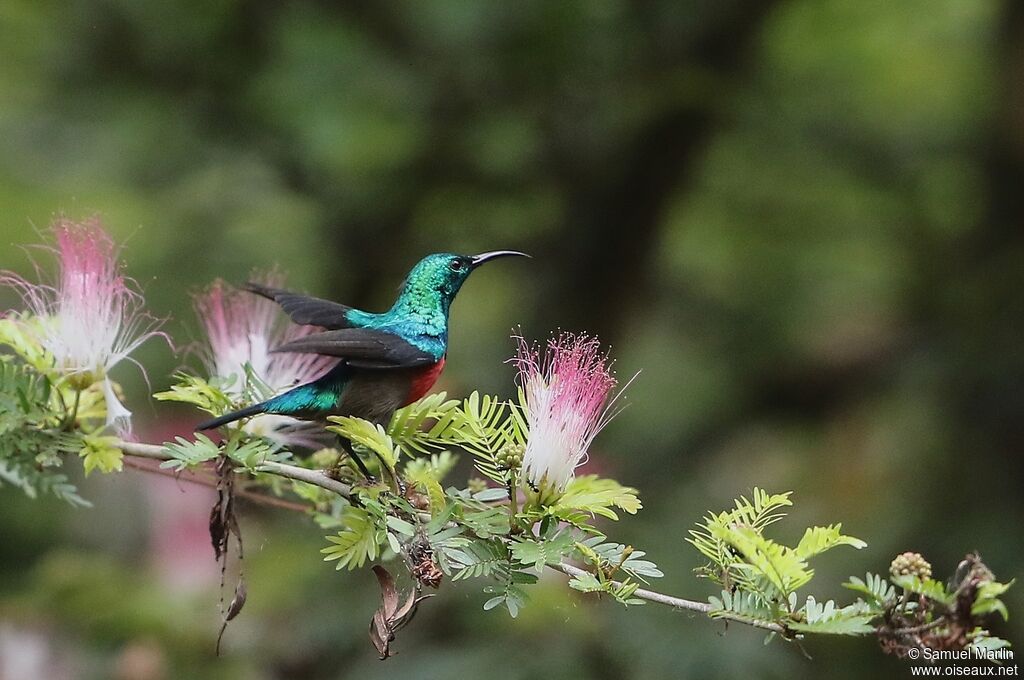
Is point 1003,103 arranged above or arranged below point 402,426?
above

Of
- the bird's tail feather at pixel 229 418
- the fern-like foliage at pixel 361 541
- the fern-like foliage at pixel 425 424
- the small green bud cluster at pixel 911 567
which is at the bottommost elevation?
the small green bud cluster at pixel 911 567

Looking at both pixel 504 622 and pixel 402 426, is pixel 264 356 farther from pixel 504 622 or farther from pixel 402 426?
pixel 504 622

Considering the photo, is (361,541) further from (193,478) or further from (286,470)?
(193,478)

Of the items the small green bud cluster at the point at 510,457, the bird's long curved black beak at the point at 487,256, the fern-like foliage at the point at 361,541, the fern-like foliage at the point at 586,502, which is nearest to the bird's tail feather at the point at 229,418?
the fern-like foliage at the point at 361,541

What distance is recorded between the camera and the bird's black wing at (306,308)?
2.16 meters

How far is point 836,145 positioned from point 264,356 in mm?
4333

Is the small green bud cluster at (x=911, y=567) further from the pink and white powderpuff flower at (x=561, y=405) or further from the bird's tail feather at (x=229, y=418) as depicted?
the bird's tail feather at (x=229, y=418)

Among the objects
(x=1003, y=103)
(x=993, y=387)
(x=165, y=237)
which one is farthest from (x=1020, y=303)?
(x=165, y=237)

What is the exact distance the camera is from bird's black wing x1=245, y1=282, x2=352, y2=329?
2.16m

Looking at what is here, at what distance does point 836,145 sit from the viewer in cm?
607

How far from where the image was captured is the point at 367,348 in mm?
2135

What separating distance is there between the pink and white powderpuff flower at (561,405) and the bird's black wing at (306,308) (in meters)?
0.37

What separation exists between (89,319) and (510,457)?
854mm

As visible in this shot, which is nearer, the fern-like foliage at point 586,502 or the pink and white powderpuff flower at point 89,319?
the fern-like foliage at point 586,502
